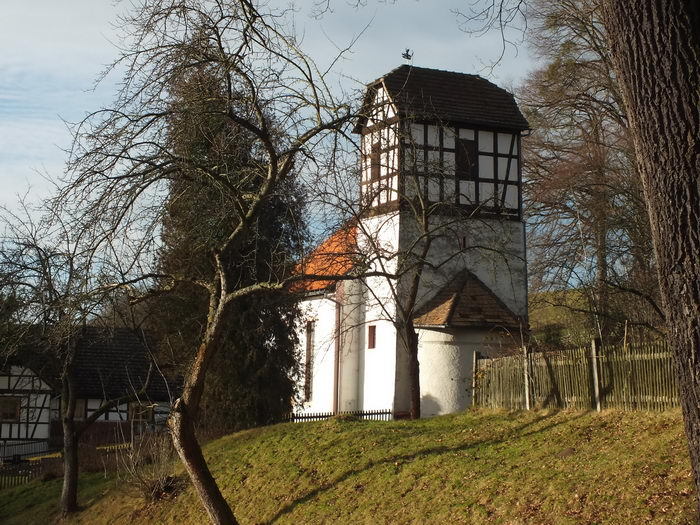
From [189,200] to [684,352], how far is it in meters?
9.57

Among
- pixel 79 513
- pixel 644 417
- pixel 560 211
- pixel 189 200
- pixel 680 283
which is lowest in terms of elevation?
pixel 79 513

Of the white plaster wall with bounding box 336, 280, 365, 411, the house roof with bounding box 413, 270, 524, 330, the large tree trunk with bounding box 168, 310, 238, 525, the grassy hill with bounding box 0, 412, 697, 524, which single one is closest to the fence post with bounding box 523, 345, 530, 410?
the grassy hill with bounding box 0, 412, 697, 524

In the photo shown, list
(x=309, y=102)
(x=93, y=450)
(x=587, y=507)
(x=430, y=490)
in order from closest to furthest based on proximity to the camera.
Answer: (x=587, y=507)
(x=309, y=102)
(x=430, y=490)
(x=93, y=450)

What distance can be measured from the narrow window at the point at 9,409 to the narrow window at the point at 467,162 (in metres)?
19.5

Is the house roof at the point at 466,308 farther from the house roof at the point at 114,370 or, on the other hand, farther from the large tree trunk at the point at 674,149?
the large tree trunk at the point at 674,149

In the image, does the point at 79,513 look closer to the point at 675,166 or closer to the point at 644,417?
the point at 644,417

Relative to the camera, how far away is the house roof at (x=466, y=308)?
28.8 m

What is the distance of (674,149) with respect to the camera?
629 cm

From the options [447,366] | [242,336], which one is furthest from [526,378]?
[447,366]

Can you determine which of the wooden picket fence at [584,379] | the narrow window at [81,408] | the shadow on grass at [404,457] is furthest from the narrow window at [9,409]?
the shadow on grass at [404,457]

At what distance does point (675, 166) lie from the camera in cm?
629

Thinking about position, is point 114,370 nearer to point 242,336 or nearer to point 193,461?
point 242,336

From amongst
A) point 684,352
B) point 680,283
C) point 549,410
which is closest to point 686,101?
point 680,283

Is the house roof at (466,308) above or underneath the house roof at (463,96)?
underneath
